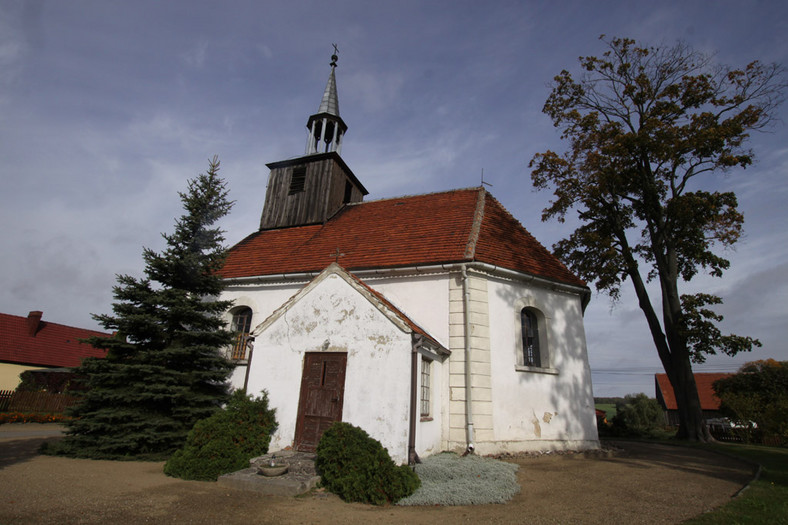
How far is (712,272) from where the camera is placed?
1689 cm

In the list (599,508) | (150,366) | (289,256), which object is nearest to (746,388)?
(599,508)

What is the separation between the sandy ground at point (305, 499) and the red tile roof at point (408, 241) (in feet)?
18.3

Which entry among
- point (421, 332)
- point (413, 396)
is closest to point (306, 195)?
point (421, 332)

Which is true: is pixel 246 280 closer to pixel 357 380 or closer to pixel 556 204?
pixel 357 380

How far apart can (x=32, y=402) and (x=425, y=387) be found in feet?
59.9

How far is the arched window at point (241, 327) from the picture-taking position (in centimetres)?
1260

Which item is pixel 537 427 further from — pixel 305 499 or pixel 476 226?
pixel 305 499

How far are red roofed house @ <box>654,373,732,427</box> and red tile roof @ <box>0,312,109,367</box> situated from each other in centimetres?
4568

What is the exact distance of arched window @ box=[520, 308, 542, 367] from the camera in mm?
11477

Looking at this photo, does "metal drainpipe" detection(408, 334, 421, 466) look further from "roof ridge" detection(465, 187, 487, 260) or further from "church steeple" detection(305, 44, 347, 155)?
"church steeple" detection(305, 44, 347, 155)

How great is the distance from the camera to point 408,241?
1296cm

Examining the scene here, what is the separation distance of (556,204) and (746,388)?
19020 millimetres

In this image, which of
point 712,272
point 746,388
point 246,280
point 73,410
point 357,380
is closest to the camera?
point 357,380

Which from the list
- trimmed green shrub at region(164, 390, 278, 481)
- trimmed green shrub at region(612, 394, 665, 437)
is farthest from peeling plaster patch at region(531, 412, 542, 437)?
trimmed green shrub at region(612, 394, 665, 437)
